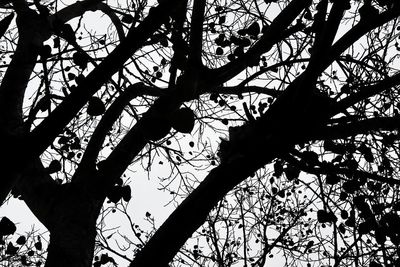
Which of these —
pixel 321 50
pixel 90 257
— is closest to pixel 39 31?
pixel 90 257

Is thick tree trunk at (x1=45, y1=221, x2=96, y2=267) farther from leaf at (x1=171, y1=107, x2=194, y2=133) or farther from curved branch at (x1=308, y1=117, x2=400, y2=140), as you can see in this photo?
curved branch at (x1=308, y1=117, x2=400, y2=140)

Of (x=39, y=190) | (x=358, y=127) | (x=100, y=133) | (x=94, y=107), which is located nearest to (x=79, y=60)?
(x=94, y=107)

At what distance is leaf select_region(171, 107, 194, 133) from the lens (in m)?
1.45

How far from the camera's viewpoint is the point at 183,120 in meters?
1.45

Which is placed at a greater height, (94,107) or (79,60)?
(79,60)

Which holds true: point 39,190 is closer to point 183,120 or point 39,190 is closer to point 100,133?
point 100,133

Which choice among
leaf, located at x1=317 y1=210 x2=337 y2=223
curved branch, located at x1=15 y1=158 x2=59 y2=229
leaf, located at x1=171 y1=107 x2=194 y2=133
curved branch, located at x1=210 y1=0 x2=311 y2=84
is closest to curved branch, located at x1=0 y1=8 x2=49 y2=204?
curved branch, located at x1=15 y1=158 x2=59 y2=229

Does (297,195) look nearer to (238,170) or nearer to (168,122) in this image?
(238,170)

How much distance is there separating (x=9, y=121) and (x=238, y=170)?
60.7 inches

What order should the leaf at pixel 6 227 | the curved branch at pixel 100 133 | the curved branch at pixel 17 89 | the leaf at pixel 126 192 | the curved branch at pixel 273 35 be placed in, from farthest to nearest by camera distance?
the curved branch at pixel 100 133 < the curved branch at pixel 273 35 < the leaf at pixel 126 192 < the leaf at pixel 6 227 < the curved branch at pixel 17 89

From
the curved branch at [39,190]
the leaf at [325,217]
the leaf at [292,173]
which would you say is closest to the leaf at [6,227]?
the curved branch at [39,190]

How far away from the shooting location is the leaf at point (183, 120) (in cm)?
145

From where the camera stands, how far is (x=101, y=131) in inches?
115

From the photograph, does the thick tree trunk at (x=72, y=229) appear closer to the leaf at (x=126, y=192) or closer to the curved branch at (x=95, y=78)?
the leaf at (x=126, y=192)
